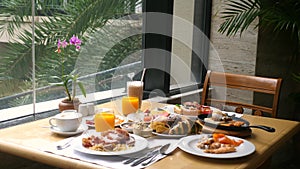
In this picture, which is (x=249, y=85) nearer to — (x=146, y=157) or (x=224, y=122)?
(x=224, y=122)

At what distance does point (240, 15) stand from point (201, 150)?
5.89 feet

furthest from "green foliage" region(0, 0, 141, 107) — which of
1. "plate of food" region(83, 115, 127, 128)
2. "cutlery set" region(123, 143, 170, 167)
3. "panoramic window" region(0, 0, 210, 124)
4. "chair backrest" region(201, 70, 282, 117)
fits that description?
"chair backrest" region(201, 70, 282, 117)

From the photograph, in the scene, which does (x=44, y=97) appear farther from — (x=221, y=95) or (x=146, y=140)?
(x=221, y=95)

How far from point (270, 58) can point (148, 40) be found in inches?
42.3

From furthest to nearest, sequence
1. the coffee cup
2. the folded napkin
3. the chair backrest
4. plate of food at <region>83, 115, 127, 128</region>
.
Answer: the chair backrest
plate of food at <region>83, 115, 127, 128</region>
the coffee cup
the folded napkin

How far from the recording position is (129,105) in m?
2.11

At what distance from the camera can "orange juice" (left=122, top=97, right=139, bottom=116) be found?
2.11 m

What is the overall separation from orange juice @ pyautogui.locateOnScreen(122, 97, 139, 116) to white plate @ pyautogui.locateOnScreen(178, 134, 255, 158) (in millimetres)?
424

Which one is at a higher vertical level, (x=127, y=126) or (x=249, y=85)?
(x=249, y=85)

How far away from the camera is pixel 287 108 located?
3822mm

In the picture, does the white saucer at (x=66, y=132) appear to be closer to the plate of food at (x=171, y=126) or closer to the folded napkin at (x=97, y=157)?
the folded napkin at (x=97, y=157)

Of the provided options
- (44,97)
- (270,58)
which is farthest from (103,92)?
(270,58)

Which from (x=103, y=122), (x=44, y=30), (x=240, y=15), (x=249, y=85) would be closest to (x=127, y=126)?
(x=103, y=122)

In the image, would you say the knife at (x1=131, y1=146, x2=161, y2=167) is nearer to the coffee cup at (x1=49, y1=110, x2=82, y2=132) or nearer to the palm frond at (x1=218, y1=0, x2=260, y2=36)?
the coffee cup at (x1=49, y1=110, x2=82, y2=132)
